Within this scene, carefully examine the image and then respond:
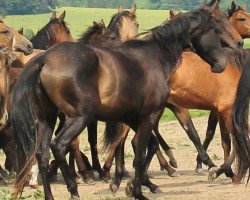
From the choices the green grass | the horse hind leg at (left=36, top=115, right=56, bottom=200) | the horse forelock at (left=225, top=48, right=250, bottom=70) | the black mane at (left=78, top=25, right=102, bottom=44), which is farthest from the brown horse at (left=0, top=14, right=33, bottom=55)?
the green grass

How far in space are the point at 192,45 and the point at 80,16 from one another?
66147 mm

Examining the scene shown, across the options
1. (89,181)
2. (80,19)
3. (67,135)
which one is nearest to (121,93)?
(67,135)

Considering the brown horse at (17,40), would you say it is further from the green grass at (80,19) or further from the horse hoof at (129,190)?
the green grass at (80,19)

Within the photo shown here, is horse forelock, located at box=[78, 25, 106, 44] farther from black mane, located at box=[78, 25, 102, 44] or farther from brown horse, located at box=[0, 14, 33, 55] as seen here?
brown horse, located at box=[0, 14, 33, 55]

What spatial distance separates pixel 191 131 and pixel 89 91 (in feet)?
12.5

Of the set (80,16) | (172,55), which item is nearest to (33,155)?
(172,55)

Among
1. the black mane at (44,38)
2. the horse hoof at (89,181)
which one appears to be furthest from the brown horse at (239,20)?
the horse hoof at (89,181)

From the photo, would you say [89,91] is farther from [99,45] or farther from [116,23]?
[116,23]

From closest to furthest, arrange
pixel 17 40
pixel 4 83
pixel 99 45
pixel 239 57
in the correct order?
pixel 4 83
pixel 99 45
pixel 239 57
pixel 17 40

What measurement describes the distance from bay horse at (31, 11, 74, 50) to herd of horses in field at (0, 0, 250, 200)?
0.86 meters

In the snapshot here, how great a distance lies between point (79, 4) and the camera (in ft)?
333

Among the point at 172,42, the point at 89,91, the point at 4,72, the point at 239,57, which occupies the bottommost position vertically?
the point at 239,57

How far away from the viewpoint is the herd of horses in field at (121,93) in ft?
26.0

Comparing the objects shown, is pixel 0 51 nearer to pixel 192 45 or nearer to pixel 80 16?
pixel 192 45
